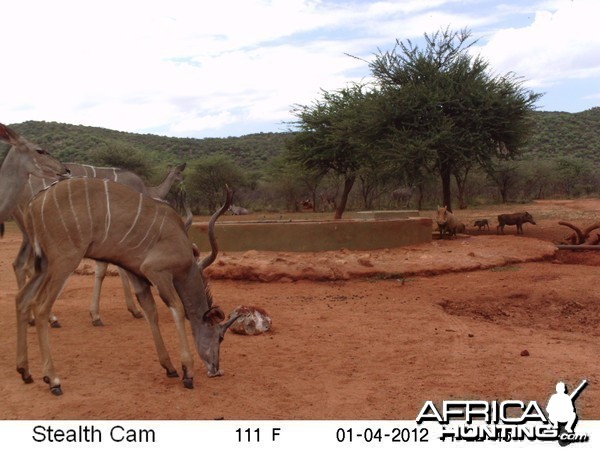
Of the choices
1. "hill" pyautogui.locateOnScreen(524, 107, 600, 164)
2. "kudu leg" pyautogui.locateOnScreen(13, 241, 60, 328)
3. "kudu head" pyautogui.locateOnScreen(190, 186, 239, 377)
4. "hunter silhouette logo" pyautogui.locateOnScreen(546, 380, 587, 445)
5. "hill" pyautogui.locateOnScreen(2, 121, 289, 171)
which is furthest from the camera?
"hill" pyautogui.locateOnScreen(524, 107, 600, 164)

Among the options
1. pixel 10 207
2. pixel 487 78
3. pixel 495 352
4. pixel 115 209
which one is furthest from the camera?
pixel 487 78

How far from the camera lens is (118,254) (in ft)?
18.6

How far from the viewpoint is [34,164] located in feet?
20.4

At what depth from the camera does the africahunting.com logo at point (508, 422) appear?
13.1 feet

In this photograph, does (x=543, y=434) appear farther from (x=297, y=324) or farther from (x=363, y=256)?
(x=363, y=256)

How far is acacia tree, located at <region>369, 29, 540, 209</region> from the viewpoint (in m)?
19.5

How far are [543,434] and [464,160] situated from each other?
1645 cm

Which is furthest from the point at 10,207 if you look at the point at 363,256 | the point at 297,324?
the point at 363,256

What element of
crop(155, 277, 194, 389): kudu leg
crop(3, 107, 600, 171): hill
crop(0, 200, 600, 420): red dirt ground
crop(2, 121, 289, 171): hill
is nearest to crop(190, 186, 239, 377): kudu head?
crop(0, 200, 600, 420): red dirt ground

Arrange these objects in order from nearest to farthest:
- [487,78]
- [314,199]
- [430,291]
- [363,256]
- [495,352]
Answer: [495,352] → [430,291] → [363,256] → [487,78] → [314,199]

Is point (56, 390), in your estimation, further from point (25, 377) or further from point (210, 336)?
point (210, 336)

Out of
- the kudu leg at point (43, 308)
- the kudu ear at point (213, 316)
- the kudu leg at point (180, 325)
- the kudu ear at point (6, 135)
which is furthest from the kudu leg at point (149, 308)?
the kudu ear at point (6, 135)

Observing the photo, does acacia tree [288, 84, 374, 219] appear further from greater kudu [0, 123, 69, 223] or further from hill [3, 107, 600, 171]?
hill [3, 107, 600, 171]

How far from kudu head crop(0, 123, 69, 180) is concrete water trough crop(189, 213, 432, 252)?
7.06 meters
